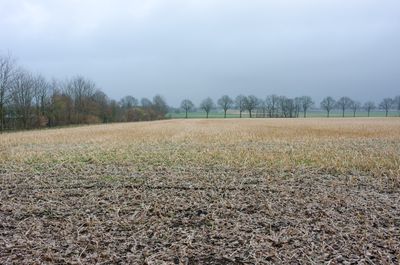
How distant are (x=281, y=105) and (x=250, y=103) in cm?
1254

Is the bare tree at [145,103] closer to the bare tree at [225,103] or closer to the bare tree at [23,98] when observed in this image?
the bare tree at [225,103]

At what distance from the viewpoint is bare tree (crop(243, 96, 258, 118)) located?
411 ft

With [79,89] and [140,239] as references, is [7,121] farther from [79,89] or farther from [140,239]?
[140,239]

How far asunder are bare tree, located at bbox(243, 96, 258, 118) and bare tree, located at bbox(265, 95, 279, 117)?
488 centimetres

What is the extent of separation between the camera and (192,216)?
612 centimetres

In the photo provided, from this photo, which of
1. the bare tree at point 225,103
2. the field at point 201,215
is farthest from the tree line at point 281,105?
the field at point 201,215

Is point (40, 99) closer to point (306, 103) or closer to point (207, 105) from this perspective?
point (207, 105)

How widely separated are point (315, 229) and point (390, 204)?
2.56m

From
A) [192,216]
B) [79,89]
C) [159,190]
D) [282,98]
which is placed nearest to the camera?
[192,216]

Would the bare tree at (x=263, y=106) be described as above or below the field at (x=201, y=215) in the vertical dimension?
above

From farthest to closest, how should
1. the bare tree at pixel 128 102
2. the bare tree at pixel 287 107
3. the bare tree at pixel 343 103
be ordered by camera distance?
the bare tree at pixel 343 103, the bare tree at pixel 287 107, the bare tree at pixel 128 102

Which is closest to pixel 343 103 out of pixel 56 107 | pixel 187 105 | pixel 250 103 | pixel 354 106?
pixel 354 106

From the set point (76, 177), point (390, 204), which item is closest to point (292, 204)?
point (390, 204)

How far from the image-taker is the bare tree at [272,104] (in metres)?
126
